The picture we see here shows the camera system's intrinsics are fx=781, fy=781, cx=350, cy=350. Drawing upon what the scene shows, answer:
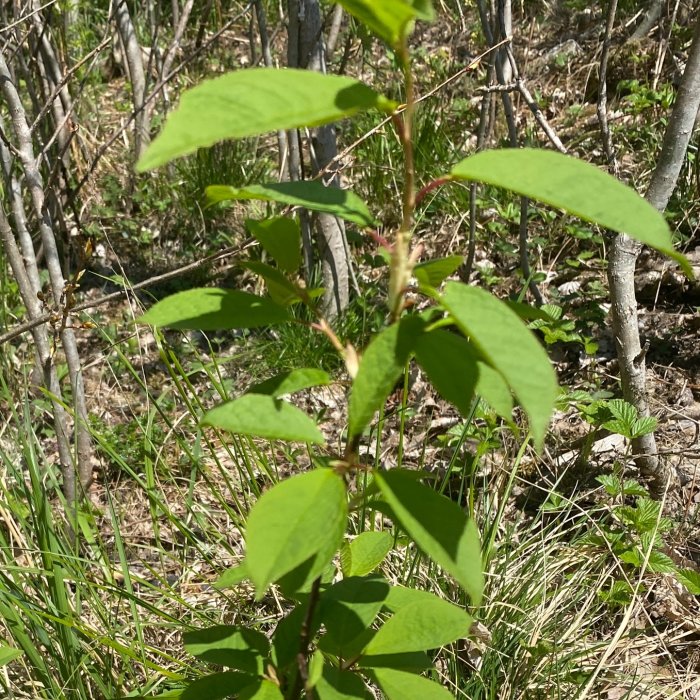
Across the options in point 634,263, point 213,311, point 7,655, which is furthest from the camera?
point 634,263

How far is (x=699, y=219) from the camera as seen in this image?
3.35m

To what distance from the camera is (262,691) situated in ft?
3.21

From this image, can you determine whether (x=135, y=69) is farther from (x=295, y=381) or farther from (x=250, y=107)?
(x=250, y=107)

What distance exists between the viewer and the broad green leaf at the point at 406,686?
936 millimetres

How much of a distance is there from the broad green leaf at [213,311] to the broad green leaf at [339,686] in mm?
443

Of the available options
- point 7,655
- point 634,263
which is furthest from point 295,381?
point 634,263

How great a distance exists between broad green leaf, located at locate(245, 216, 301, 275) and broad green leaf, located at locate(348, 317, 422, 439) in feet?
0.74

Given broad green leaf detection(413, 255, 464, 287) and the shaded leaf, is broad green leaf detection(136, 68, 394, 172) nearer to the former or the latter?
broad green leaf detection(413, 255, 464, 287)

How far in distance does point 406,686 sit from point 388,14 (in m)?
0.75

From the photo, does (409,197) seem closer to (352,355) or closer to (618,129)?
(352,355)

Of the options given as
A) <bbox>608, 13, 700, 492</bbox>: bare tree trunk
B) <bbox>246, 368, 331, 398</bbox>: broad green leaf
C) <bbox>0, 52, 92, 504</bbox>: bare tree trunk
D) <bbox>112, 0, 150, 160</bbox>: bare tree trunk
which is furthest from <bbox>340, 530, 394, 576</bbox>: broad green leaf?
<bbox>112, 0, 150, 160</bbox>: bare tree trunk

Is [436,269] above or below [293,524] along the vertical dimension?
above

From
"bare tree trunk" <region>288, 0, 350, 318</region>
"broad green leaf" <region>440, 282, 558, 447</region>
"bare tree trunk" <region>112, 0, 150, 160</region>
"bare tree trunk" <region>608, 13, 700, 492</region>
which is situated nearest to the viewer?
"broad green leaf" <region>440, 282, 558, 447</region>

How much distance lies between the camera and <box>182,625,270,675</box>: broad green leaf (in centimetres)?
102
